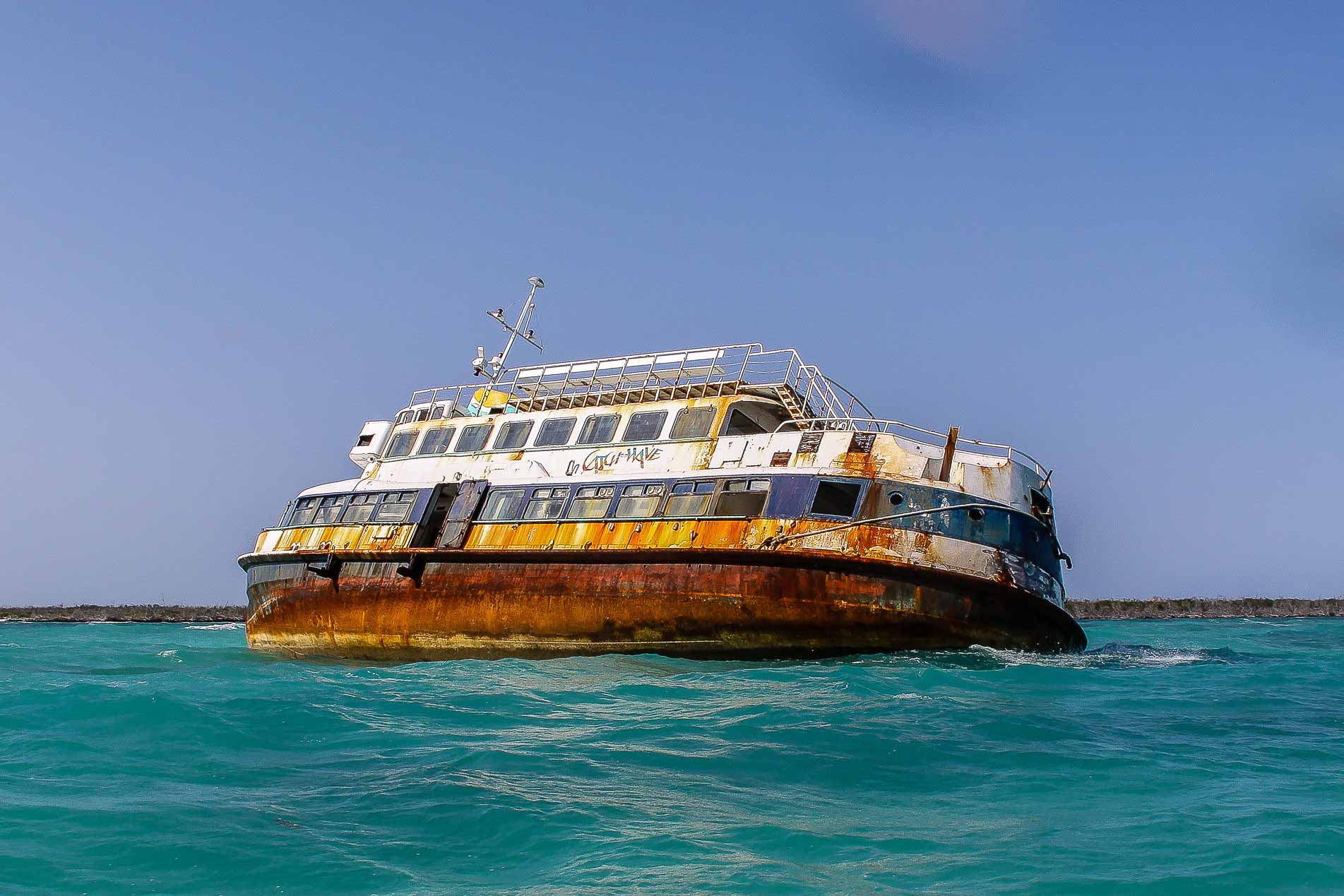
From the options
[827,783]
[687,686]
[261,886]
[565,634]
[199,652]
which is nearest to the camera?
[261,886]

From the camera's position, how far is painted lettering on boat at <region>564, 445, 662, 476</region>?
22250mm

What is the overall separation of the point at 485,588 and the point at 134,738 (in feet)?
33.1

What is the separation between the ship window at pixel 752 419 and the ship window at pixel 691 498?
1547mm

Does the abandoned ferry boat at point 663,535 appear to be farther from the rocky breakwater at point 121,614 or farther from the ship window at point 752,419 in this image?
the rocky breakwater at point 121,614

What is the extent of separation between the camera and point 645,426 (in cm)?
2289

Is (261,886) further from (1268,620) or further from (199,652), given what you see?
(1268,620)

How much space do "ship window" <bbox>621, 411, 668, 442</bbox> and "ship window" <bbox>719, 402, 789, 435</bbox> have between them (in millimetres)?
1558

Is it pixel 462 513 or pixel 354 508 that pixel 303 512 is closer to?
pixel 354 508

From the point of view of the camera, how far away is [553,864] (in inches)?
316

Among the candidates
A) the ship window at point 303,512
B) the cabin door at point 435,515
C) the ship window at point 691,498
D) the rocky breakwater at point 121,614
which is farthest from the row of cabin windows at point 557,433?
the rocky breakwater at point 121,614

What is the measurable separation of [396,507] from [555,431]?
4.40 meters

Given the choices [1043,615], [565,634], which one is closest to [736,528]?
[565,634]

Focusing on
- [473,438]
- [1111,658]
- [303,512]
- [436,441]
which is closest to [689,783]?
[1111,658]

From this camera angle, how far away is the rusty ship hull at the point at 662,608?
18125 mm
